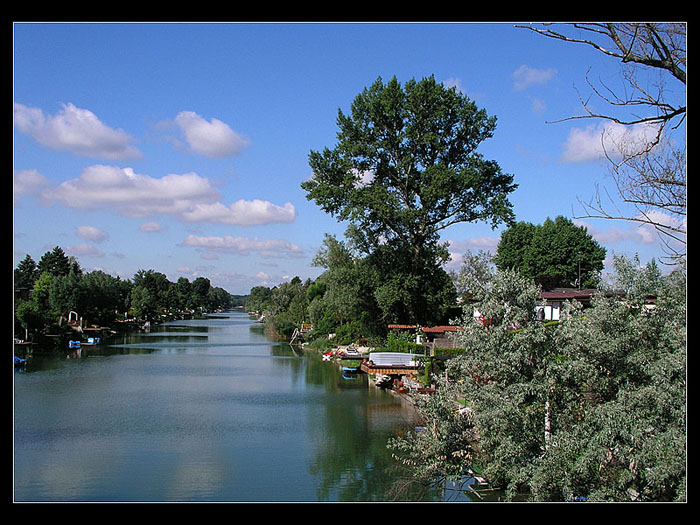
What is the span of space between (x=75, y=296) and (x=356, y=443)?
42.7m

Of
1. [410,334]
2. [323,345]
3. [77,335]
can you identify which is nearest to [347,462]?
[410,334]

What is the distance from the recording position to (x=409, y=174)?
3052 cm

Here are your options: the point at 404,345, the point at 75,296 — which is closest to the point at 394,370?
the point at 404,345

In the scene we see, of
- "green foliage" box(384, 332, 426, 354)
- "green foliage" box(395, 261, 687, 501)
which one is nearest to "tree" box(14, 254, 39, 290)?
"green foliage" box(384, 332, 426, 354)

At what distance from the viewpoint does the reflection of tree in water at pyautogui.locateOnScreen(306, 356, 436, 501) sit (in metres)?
14.4

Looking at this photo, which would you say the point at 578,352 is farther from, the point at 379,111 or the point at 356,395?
the point at 379,111

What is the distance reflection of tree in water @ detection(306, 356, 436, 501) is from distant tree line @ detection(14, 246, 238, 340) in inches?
1119

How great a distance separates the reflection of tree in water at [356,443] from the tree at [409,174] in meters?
6.05

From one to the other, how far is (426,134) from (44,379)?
21768 mm

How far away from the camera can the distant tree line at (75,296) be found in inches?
1911

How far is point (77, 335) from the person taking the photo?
52562 mm

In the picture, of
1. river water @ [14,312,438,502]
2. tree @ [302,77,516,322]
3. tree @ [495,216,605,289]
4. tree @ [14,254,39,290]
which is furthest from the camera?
tree @ [14,254,39,290]

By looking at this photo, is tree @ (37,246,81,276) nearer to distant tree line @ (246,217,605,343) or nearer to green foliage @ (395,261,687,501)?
distant tree line @ (246,217,605,343)

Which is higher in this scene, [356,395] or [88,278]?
[88,278]
